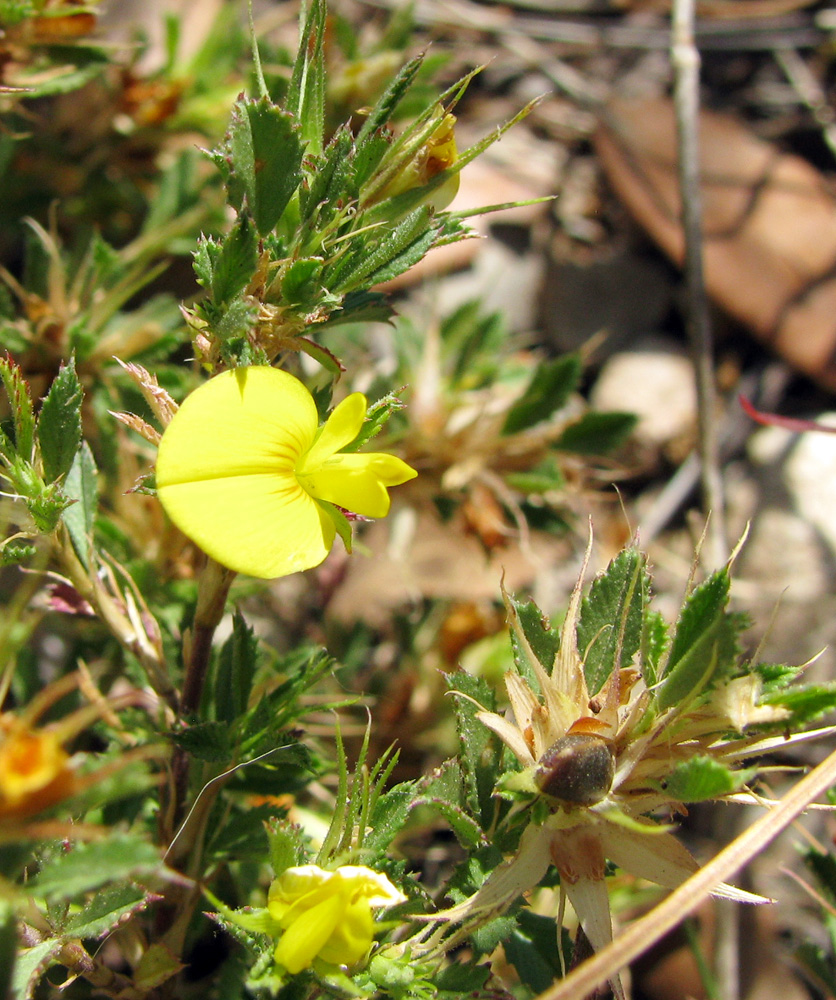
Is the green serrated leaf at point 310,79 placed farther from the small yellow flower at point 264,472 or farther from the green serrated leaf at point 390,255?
the small yellow flower at point 264,472

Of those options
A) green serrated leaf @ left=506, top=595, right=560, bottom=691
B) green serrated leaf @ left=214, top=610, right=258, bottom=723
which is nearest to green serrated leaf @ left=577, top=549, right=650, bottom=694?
green serrated leaf @ left=506, top=595, right=560, bottom=691

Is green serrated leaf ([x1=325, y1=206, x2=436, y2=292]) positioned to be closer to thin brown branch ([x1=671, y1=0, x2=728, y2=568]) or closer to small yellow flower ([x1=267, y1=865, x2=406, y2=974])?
small yellow flower ([x1=267, y1=865, x2=406, y2=974])

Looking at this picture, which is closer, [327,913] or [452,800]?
[327,913]

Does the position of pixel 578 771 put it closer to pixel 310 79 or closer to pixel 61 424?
pixel 61 424

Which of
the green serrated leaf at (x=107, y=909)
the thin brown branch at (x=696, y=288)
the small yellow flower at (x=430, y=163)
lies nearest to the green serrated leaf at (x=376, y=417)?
the small yellow flower at (x=430, y=163)

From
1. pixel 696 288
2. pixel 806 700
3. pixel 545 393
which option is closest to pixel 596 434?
pixel 545 393

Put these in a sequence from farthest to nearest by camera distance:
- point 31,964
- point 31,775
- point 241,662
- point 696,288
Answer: point 696,288
point 241,662
point 31,964
point 31,775

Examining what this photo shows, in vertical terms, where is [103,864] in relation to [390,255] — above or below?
below
